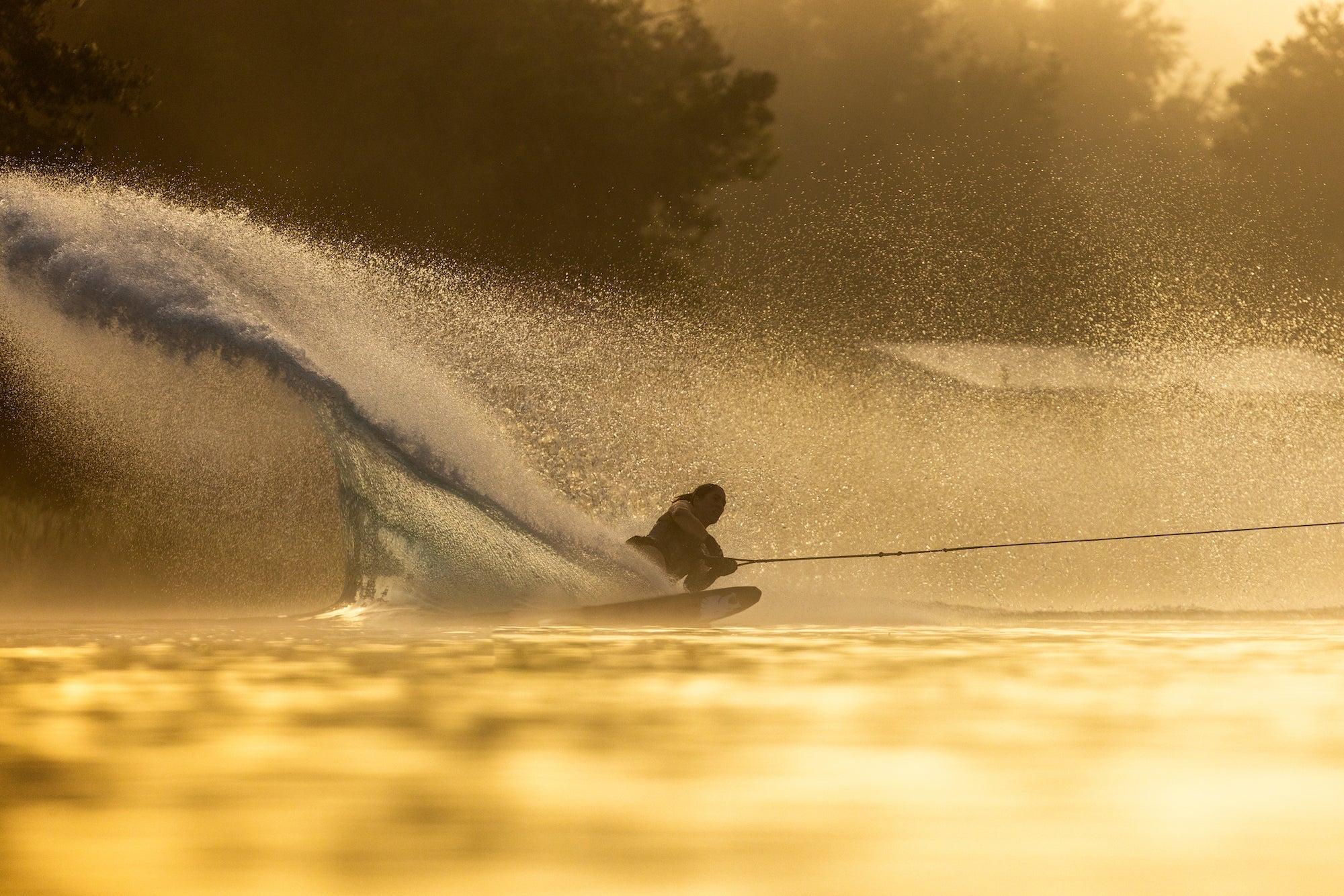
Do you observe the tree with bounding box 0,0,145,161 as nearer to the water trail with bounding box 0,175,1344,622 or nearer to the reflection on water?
the water trail with bounding box 0,175,1344,622

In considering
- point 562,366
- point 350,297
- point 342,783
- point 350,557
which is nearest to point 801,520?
point 562,366

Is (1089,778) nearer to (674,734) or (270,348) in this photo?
(674,734)

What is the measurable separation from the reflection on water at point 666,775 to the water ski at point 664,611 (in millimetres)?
3095

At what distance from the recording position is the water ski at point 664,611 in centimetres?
1293

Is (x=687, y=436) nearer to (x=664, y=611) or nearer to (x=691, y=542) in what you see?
(x=691, y=542)

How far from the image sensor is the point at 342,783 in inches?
210

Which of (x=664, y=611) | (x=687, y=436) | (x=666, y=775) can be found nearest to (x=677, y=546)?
(x=664, y=611)

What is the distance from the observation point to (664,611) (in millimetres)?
13133

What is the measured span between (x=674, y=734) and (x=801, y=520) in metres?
16.2

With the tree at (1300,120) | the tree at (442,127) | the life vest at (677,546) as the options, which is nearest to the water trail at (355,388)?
the life vest at (677,546)

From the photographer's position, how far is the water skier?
14141 mm

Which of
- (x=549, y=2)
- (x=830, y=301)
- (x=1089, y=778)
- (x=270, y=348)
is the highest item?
(x=549, y=2)

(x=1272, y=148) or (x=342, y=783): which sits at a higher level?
(x=1272, y=148)

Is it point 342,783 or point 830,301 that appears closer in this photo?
point 342,783
